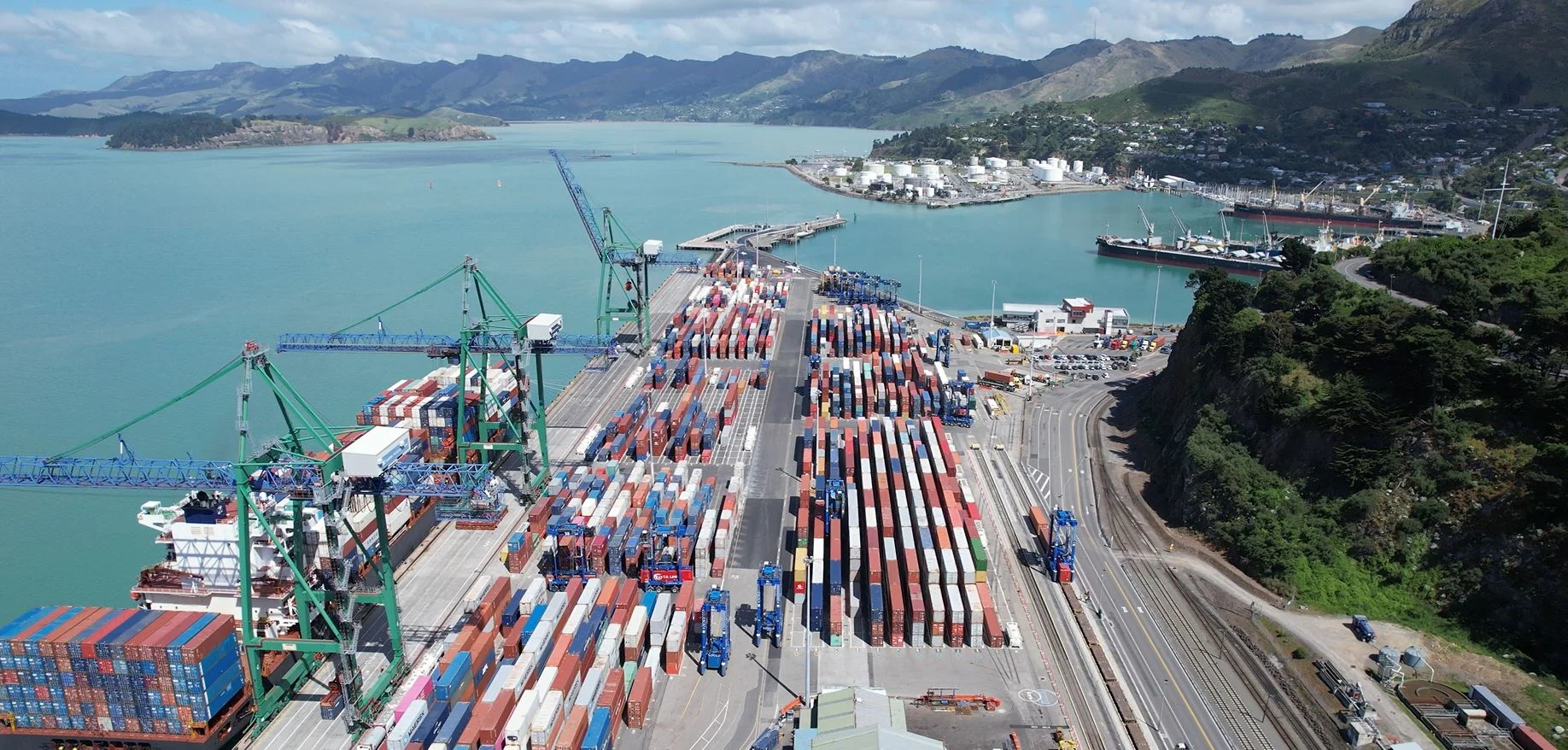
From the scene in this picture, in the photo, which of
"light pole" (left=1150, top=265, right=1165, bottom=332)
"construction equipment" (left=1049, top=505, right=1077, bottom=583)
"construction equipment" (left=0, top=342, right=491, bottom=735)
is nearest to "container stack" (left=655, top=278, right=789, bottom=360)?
"construction equipment" (left=1049, top=505, right=1077, bottom=583)

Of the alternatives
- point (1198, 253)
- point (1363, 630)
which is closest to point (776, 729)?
point (1363, 630)

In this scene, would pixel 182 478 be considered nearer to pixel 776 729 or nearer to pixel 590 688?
pixel 590 688

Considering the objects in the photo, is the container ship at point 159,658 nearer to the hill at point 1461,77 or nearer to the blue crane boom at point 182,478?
the blue crane boom at point 182,478

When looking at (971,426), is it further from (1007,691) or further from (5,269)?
(5,269)

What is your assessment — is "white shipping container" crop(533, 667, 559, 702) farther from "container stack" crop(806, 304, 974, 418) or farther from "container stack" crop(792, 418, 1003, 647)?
"container stack" crop(806, 304, 974, 418)

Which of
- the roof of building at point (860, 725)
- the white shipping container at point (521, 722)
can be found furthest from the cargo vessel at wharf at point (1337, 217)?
the white shipping container at point (521, 722)

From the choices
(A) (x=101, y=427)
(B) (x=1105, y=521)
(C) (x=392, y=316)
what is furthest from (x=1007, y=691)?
(C) (x=392, y=316)
